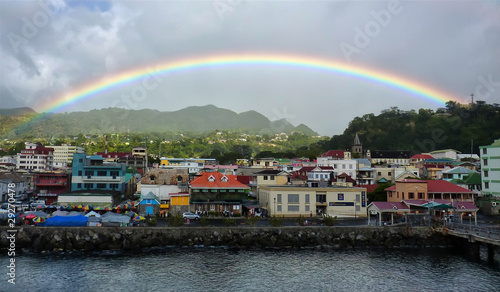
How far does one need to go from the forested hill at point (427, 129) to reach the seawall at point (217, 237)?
96.7 m

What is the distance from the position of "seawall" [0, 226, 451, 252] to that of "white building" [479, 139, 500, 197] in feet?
86.7

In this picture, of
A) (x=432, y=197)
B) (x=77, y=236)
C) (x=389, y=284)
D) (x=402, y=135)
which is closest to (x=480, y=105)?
(x=402, y=135)

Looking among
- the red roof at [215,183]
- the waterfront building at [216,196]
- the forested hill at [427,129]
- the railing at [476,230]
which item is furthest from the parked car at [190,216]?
the forested hill at [427,129]

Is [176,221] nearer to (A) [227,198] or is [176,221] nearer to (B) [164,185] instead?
(A) [227,198]

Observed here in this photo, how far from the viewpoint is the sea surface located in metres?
24.3

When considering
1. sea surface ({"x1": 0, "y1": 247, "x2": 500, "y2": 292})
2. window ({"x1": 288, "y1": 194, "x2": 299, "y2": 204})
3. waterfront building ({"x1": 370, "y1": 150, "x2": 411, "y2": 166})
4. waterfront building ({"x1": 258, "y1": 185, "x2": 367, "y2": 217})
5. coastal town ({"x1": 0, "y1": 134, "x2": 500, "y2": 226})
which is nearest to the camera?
sea surface ({"x1": 0, "y1": 247, "x2": 500, "y2": 292})

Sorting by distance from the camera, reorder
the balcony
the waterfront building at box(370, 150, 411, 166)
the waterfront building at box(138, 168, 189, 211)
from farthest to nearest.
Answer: the waterfront building at box(370, 150, 411, 166) < the balcony < the waterfront building at box(138, 168, 189, 211)

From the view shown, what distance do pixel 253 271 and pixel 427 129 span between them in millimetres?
127718

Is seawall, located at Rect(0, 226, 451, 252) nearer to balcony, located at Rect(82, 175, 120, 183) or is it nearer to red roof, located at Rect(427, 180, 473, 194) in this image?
red roof, located at Rect(427, 180, 473, 194)

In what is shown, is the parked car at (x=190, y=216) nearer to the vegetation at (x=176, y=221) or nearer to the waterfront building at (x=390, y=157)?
the vegetation at (x=176, y=221)

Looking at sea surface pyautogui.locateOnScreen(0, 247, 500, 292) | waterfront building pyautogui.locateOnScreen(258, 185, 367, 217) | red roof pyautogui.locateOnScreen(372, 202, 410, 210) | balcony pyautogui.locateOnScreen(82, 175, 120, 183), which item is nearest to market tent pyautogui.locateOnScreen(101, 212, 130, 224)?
sea surface pyautogui.locateOnScreen(0, 247, 500, 292)

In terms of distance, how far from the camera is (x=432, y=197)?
48688 mm

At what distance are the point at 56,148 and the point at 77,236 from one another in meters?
112

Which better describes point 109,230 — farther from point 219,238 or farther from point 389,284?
point 389,284
